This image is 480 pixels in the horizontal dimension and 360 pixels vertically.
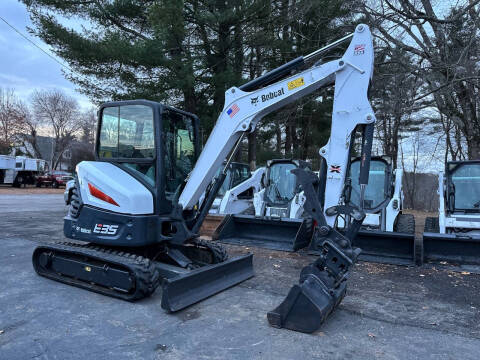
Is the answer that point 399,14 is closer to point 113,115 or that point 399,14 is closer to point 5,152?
point 113,115

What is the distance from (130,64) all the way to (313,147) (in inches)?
452

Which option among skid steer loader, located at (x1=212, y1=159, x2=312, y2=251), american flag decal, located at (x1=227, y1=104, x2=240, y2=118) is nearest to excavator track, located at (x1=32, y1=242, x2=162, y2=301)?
american flag decal, located at (x1=227, y1=104, x2=240, y2=118)

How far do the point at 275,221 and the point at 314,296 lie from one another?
4.08 meters

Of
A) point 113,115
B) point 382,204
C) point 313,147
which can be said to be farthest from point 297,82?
point 313,147

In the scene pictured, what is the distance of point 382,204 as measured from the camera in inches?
310

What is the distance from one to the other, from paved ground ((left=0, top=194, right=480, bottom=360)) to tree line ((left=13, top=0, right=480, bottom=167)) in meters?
7.92

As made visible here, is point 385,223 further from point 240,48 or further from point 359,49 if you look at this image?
point 240,48

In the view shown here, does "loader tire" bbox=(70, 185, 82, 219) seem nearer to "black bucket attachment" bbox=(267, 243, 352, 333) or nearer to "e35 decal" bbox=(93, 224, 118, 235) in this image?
"e35 decal" bbox=(93, 224, 118, 235)

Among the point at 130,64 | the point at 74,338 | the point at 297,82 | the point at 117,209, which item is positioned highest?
the point at 130,64

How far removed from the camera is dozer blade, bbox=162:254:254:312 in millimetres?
3898

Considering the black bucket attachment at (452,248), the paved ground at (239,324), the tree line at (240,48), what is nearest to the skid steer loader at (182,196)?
the paved ground at (239,324)

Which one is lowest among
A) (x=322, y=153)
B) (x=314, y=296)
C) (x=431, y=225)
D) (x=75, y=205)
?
(x=314, y=296)

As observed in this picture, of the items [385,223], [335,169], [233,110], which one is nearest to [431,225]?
[385,223]

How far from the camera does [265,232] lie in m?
7.79
